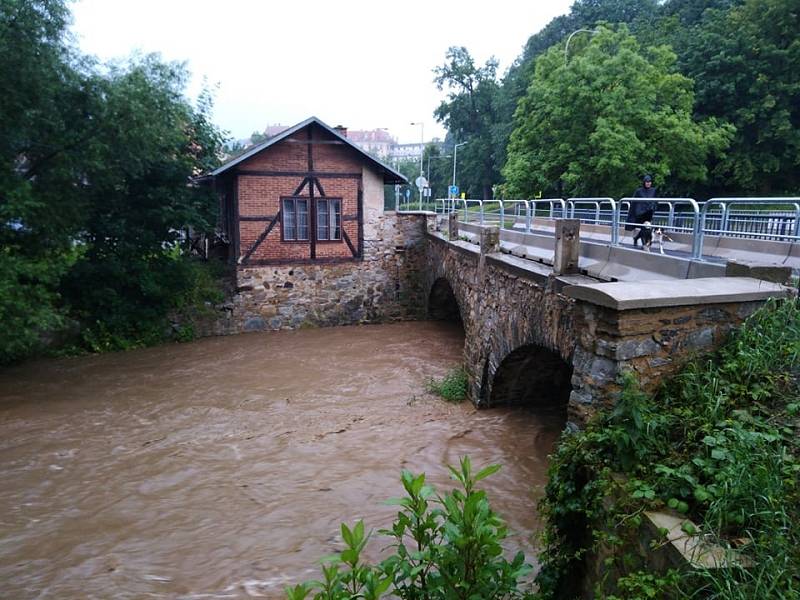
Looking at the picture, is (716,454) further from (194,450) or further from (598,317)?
(194,450)

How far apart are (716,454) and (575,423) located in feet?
4.60

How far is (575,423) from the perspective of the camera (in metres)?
5.16

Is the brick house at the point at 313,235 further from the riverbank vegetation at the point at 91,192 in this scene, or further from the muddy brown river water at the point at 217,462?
the muddy brown river water at the point at 217,462

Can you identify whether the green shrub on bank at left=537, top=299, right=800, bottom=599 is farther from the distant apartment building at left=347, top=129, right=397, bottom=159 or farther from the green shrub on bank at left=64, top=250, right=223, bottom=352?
the distant apartment building at left=347, top=129, right=397, bottom=159

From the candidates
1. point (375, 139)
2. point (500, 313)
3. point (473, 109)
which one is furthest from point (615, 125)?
point (375, 139)

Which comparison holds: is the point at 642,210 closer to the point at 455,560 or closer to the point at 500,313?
the point at 500,313

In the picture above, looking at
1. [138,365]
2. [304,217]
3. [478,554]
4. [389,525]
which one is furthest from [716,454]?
[304,217]

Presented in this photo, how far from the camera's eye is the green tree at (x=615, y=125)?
2062 cm

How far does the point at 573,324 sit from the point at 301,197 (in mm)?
13545

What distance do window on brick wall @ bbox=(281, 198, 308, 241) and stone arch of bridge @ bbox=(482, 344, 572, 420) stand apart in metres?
10.3

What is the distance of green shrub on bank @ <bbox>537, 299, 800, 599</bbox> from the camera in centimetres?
328

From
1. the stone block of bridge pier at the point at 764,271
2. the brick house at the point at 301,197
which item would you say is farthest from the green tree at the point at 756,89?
the stone block of bridge pier at the point at 764,271

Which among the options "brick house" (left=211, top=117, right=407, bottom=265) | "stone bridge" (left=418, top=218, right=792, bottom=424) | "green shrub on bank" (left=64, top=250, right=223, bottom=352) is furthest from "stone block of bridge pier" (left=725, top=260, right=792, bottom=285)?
"green shrub on bank" (left=64, top=250, right=223, bottom=352)

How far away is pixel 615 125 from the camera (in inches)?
→ 806
